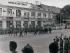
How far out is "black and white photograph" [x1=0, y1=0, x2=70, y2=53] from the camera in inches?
59.0

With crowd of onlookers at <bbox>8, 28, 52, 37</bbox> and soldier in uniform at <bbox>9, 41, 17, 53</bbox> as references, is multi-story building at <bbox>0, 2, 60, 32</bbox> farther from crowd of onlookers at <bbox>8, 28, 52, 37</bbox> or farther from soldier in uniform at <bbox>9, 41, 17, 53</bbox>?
soldier in uniform at <bbox>9, 41, 17, 53</bbox>

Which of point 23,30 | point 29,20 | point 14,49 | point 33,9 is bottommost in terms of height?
point 14,49

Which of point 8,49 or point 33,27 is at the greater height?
point 33,27

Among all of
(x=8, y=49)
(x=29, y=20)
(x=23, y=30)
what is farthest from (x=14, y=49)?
(x=29, y=20)

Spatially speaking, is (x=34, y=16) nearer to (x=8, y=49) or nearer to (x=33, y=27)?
(x=33, y=27)

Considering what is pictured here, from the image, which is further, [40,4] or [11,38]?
[40,4]

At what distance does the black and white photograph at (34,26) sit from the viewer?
1.50 metres

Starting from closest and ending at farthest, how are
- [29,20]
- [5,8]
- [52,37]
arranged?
[5,8] → [29,20] → [52,37]

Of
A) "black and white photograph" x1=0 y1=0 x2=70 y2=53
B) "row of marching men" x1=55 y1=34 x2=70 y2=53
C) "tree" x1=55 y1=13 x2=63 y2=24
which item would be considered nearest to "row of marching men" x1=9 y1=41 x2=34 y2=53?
"black and white photograph" x1=0 y1=0 x2=70 y2=53

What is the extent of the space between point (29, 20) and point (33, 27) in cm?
11

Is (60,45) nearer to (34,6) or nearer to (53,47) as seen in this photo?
(53,47)

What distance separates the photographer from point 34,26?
1.62 meters

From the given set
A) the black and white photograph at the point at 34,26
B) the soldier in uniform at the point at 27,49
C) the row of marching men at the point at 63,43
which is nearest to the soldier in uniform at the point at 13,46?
the black and white photograph at the point at 34,26

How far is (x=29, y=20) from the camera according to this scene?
156 cm
